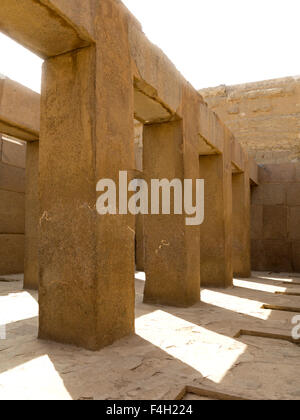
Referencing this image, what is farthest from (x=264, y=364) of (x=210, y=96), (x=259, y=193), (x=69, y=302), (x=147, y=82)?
(x=210, y=96)

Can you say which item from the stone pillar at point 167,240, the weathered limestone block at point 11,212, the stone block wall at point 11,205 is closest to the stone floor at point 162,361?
the stone pillar at point 167,240

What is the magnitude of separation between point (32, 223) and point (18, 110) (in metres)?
1.84

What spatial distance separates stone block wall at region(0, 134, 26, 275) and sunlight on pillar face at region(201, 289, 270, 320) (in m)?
4.51

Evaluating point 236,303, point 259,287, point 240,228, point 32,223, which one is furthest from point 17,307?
point 240,228

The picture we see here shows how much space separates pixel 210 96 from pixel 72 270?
11.3 metres

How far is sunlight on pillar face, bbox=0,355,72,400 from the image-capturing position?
197 cm

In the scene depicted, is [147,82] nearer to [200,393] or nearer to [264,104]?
[200,393]

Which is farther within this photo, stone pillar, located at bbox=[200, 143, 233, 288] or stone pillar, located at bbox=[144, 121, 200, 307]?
stone pillar, located at bbox=[200, 143, 233, 288]

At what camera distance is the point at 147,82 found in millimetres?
3869

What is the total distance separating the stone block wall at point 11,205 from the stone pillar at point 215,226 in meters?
4.29

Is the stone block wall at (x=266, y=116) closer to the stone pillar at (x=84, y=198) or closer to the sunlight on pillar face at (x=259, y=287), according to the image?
the sunlight on pillar face at (x=259, y=287)

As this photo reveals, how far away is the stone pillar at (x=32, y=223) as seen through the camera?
19.9ft

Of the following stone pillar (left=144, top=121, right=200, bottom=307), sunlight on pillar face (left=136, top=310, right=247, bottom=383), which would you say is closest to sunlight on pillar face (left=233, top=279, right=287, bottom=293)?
stone pillar (left=144, top=121, right=200, bottom=307)

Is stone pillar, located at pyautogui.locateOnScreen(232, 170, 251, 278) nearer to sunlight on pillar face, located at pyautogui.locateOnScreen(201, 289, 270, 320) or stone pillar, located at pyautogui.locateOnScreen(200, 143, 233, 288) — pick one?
stone pillar, located at pyautogui.locateOnScreen(200, 143, 233, 288)
